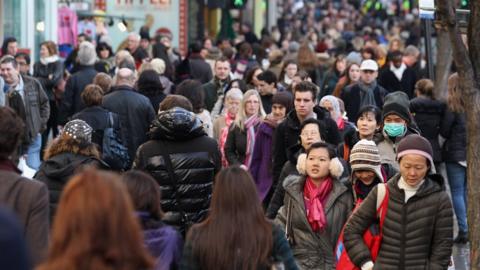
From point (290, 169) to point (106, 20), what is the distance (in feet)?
73.3

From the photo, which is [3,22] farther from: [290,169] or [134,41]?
[290,169]

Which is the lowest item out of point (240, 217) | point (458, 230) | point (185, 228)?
point (458, 230)

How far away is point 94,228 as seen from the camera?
4336mm

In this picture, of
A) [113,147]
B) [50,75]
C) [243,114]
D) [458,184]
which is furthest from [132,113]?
[50,75]

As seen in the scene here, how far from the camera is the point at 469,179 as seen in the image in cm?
939

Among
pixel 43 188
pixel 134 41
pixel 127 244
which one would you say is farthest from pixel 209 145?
pixel 134 41

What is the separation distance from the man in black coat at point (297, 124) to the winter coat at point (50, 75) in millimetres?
7615

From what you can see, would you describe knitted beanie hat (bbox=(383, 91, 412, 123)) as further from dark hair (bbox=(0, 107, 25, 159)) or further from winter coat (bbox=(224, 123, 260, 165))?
dark hair (bbox=(0, 107, 25, 159))

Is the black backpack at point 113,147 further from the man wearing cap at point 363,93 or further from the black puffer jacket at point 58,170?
the man wearing cap at point 363,93

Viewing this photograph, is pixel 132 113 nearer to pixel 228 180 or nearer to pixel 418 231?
pixel 418 231

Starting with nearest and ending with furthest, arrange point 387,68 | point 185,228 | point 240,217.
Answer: point 240,217, point 185,228, point 387,68

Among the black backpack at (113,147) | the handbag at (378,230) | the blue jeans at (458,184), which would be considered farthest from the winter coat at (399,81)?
the handbag at (378,230)

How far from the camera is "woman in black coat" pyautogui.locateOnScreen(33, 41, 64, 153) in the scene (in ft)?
63.1

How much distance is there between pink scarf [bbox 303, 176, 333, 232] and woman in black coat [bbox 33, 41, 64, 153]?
33.7ft
